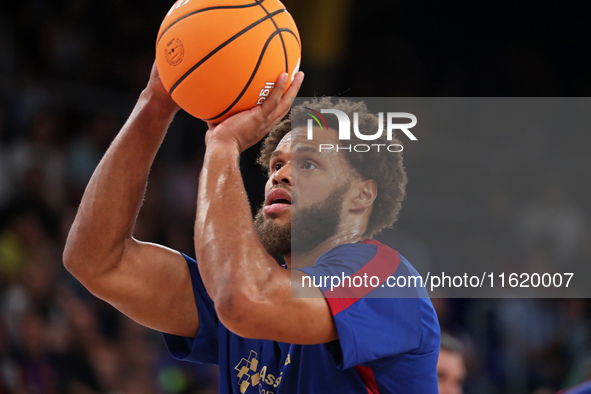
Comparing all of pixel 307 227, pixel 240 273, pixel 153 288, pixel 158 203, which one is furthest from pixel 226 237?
pixel 158 203

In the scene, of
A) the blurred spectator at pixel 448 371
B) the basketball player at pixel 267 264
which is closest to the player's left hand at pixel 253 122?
the basketball player at pixel 267 264

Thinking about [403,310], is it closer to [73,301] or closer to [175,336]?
[175,336]

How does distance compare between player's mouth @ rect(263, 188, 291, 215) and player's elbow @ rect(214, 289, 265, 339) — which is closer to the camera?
player's elbow @ rect(214, 289, 265, 339)

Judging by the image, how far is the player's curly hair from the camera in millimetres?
2818

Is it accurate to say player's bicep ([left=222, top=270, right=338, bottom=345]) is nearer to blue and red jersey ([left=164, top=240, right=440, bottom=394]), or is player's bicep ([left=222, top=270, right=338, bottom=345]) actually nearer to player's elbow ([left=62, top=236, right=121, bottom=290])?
blue and red jersey ([left=164, top=240, right=440, bottom=394])

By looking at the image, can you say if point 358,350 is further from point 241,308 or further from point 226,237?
point 226,237

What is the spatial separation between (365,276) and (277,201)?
0.65 m

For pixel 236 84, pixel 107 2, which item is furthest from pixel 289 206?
pixel 107 2

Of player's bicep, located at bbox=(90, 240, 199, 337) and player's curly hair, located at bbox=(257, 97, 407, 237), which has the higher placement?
player's curly hair, located at bbox=(257, 97, 407, 237)

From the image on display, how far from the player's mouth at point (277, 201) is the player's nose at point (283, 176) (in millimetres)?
37

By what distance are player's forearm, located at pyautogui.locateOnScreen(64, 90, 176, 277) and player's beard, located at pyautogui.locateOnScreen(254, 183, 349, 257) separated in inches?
21.8

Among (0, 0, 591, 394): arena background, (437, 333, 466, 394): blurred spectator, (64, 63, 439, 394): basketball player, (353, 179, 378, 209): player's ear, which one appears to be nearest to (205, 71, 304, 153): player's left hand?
(64, 63, 439, 394): basketball player

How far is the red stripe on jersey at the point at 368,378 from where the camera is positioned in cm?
230

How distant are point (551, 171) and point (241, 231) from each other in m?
5.96
